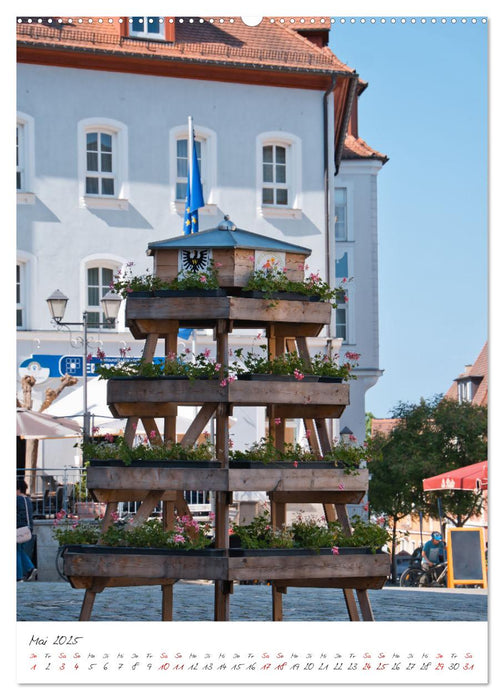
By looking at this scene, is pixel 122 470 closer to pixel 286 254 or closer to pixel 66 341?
pixel 286 254

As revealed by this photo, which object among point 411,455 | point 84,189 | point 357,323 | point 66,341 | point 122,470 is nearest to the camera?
point 122,470

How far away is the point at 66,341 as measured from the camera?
1472 cm

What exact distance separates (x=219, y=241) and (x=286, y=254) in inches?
15.3

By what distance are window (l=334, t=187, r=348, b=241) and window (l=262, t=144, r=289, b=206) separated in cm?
595

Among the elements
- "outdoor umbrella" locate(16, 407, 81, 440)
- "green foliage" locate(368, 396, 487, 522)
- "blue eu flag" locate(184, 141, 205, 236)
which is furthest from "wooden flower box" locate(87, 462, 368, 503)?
"green foliage" locate(368, 396, 487, 522)

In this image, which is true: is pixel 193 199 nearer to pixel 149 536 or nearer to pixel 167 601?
pixel 167 601

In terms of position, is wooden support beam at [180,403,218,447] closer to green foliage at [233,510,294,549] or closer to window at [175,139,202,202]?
green foliage at [233,510,294,549]

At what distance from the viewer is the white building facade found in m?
16.9

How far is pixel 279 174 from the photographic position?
19891 mm

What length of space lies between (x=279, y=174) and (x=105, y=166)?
9.64ft

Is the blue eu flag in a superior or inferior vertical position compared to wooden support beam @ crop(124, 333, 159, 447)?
superior

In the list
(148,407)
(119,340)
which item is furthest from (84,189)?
(148,407)

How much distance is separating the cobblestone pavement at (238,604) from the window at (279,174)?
7971 mm

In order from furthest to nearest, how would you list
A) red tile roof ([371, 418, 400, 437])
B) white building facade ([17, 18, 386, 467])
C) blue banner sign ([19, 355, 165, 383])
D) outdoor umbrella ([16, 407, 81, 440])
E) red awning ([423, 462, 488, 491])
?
red tile roof ([371, 418, 400, 437]) → white building facade ([17, 18, 386, 467]) → red awning ([423, 462, 488, 491]) → blue banner sign ([19, 355, 165, 383]) → outdoor umbrella ([16, 407, 81, 440])
